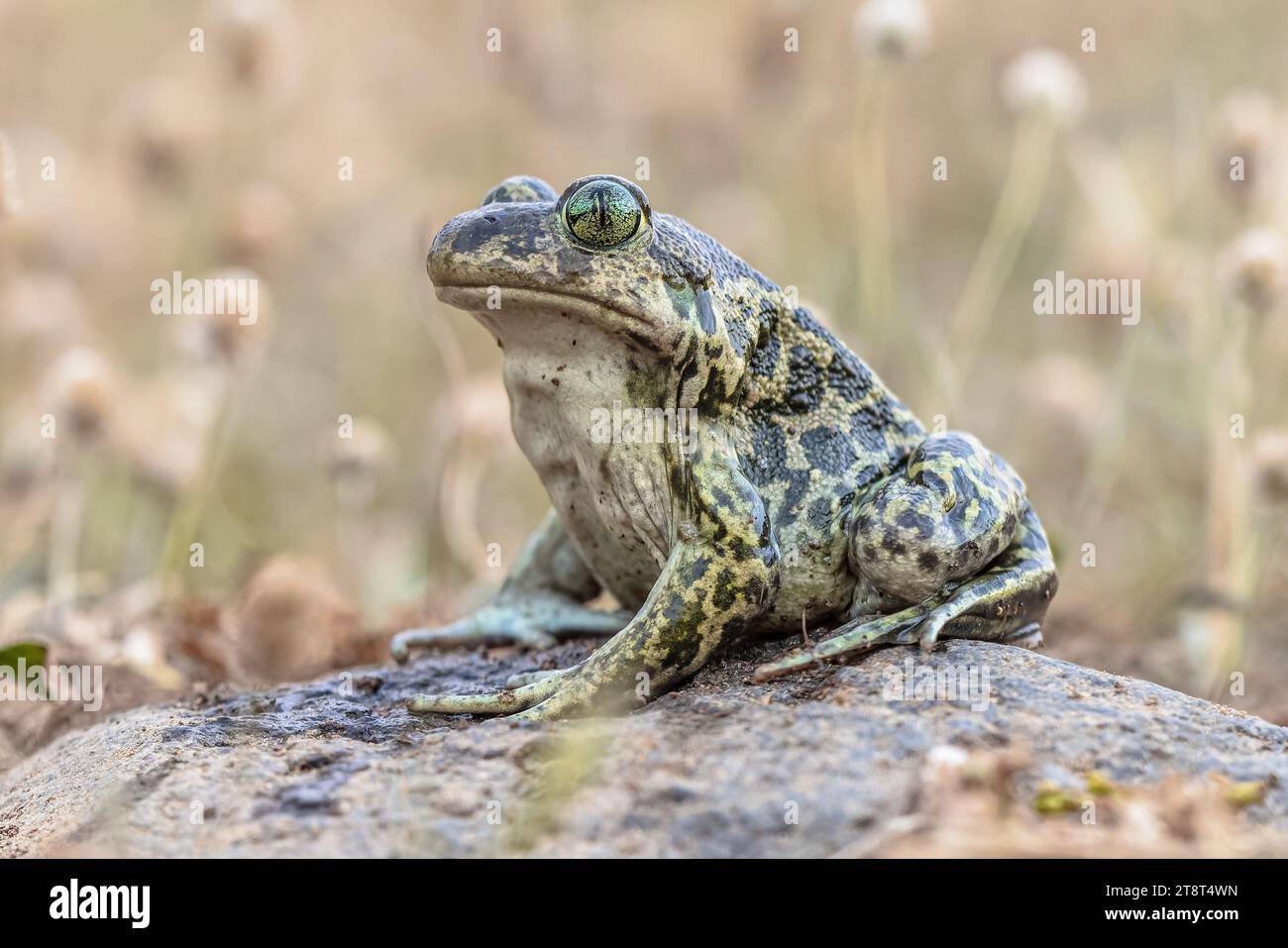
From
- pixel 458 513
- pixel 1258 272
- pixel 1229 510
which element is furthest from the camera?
pixel 458 513

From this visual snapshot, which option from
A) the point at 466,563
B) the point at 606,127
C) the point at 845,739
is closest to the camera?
the point at 845,739

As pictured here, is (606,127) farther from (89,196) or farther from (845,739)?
(845,739)

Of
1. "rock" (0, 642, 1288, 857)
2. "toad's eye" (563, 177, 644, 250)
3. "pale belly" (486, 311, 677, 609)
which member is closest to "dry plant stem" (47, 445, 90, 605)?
"rock" (0, 642, 1288, 857)

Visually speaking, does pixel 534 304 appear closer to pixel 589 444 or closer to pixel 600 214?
pixel 600 214

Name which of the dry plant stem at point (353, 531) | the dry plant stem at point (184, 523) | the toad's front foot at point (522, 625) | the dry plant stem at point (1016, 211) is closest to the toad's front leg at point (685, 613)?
the toad's front foot at point (522, 625)

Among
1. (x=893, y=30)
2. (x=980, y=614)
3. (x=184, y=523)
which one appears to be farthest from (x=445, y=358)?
(x=980, y=614)

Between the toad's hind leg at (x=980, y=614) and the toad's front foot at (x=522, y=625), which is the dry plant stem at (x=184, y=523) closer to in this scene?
the toad's front foot at (x=522, y=625)
